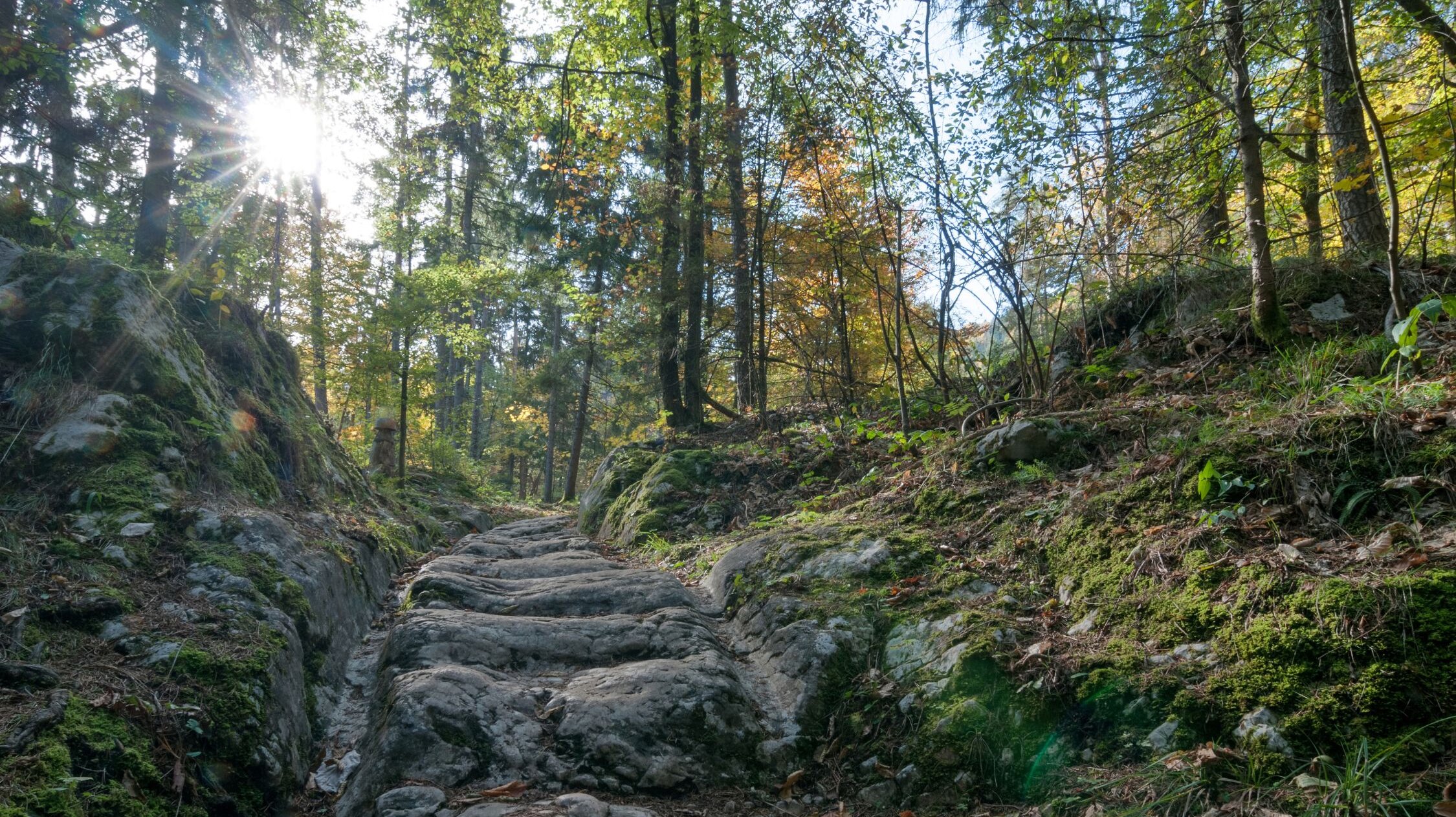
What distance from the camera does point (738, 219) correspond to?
12.9m

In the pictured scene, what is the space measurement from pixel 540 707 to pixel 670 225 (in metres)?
9.31

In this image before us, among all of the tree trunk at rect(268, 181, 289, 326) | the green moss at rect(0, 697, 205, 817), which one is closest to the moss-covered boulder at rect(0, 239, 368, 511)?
the green moss at rect(0, 697, 205, 817)

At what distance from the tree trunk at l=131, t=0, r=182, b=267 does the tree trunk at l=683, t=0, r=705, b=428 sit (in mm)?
7572

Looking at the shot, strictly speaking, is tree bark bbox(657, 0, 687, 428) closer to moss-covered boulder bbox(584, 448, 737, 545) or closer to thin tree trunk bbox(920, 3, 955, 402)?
moss-covered boulder bbox(584, 448, 737, 545)

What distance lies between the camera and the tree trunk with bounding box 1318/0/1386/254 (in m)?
5.42

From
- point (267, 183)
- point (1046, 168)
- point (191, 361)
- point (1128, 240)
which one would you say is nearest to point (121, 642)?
point (191, 361)

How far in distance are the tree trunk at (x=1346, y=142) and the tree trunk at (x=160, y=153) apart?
45.5 ft

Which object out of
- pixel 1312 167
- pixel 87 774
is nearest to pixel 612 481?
pixel 87 774

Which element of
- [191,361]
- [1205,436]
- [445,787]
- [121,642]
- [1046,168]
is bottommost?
[445,787]

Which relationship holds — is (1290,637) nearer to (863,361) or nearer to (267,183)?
(863,361)

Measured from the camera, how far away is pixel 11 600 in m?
2.93

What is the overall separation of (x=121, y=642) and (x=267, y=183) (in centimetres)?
1682

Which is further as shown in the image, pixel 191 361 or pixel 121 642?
pixel 191 361

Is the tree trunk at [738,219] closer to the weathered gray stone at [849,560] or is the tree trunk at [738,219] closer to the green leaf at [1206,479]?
the weathered gray stone at [849,560]
